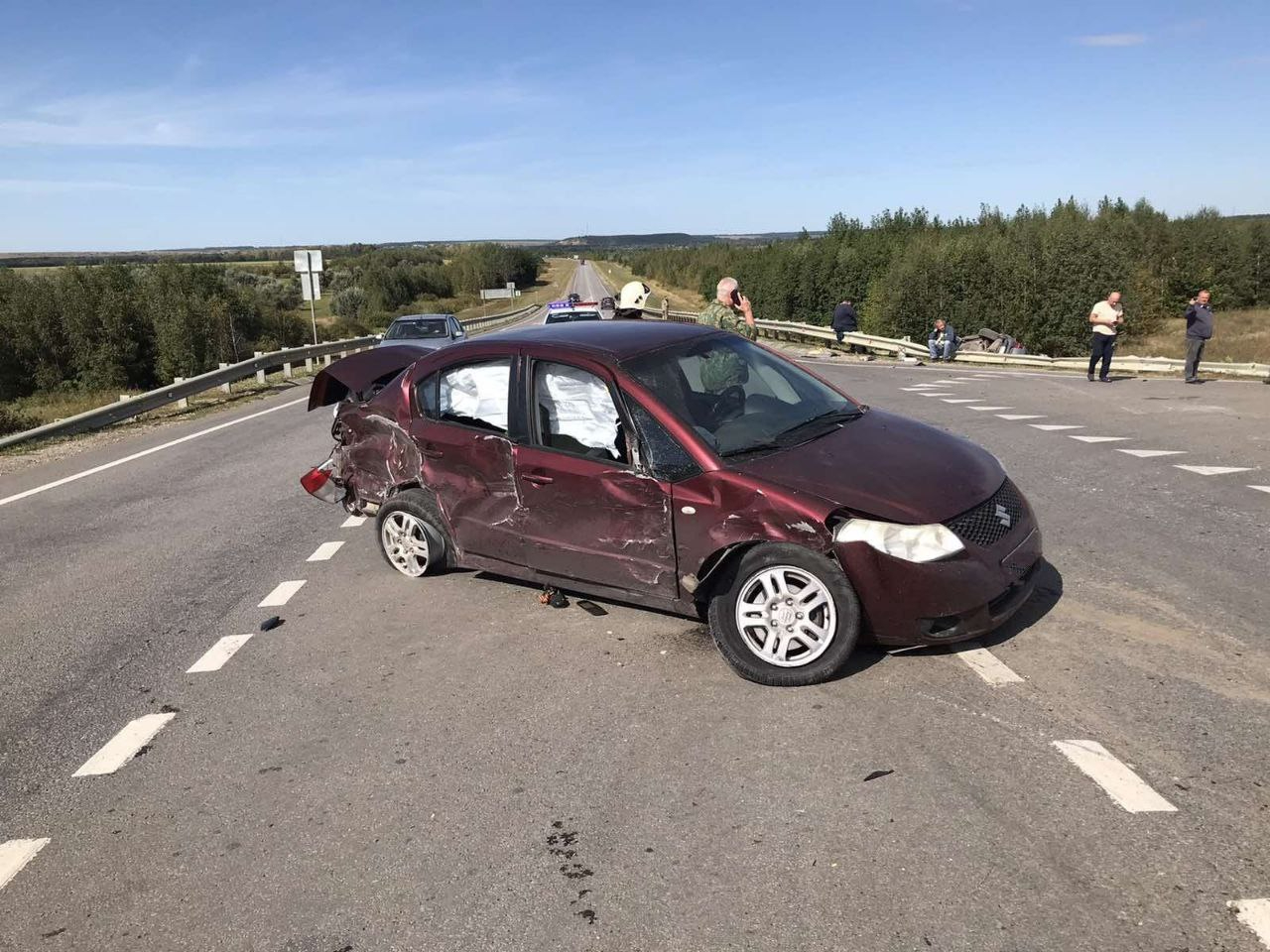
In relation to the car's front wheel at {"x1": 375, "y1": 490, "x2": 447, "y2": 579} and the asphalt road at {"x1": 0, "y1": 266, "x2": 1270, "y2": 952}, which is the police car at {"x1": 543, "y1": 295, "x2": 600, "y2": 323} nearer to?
the car's front wheel at {"x1": 375, "y1": 490, "x2": 447, "y2": 579}

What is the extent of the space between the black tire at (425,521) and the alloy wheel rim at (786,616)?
2417 millimetres

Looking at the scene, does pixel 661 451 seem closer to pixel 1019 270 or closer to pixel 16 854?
pixel 16 854

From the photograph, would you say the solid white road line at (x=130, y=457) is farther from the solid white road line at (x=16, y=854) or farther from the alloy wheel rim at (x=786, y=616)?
the alloy wheel rim at (x=786, y=616)

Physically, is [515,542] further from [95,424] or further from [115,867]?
[95,424]

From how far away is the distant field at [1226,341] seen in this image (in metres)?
42.2

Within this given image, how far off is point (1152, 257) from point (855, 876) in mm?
99382

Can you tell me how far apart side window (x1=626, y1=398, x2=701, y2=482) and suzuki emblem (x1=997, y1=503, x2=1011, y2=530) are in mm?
1501

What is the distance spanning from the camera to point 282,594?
641cm

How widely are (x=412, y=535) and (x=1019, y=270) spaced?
213 ft

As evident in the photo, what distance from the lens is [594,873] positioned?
3107mm

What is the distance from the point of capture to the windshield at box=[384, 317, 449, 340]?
21.6 m

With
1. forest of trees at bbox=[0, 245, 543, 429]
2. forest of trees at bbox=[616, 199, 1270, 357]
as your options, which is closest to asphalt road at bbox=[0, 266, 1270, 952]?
forest of trees at bbox=[0, 245, 543, 429]

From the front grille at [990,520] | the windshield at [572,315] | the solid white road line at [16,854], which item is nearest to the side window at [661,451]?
the front grille at [990,520]

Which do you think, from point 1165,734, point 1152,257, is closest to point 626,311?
point 1165,734
